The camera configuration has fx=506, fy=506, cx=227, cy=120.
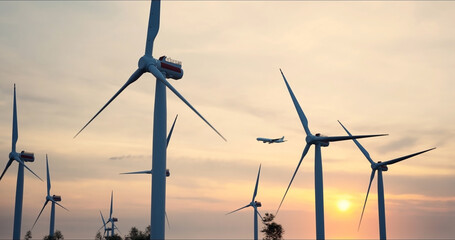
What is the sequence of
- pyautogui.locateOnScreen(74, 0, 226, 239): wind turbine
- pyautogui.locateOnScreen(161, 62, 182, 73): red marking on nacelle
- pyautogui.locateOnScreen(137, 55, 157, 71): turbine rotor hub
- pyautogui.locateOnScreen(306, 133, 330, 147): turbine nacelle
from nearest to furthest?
pyautogui.locateOnScreen(74, 0, 226, 239): wind turbine → pyautogui.locateOnScreen(137, 55, 157, 71): turbine rotor hub → pyautogui.locateOnScreen(161, 62, 182, 73): red marking on nacelle → pyautogui.locateOnScreen(306, 133, 330, 147): turbine nacelle

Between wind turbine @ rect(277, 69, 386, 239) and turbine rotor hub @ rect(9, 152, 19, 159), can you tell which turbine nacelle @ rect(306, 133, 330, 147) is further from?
turbine rotor hub @ rect(9, 152, 19, 159)

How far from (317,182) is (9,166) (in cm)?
8402

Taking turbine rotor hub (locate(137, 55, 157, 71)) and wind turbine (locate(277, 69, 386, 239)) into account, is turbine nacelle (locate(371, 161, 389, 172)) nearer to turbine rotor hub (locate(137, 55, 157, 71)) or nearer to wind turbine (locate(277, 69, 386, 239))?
wind turbine (locate(277, 69, 386, 239))

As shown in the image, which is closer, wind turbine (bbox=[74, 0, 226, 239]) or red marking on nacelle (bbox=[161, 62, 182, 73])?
wind turbine (bbox=[74, 0, 226, 239])

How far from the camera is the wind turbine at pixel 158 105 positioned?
64.1 meters

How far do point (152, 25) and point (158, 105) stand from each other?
45.7ft

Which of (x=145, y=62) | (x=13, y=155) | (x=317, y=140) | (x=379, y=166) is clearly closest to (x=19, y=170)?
(x=13, y=155)

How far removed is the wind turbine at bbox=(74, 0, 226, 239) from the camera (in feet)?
210

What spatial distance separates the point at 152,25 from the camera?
7412 cm

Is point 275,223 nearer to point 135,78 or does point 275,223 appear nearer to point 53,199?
point 53,199

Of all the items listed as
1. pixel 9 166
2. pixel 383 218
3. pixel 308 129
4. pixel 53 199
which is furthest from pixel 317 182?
pixel 53 199

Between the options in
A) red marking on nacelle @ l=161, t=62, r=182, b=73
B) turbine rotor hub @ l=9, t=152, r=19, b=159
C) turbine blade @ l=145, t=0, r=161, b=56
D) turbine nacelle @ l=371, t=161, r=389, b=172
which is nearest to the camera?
red marking on nacelle @ l=161, t=62, r=182, b=73

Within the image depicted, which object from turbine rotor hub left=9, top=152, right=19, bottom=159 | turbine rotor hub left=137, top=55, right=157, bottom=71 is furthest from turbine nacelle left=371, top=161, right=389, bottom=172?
turbine rotor hub left=9, top=152, right=19, bottom=159

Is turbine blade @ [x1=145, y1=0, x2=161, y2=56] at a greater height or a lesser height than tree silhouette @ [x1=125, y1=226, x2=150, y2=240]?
greater
